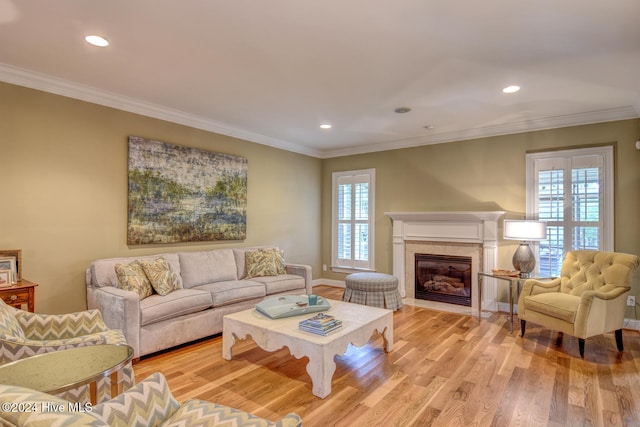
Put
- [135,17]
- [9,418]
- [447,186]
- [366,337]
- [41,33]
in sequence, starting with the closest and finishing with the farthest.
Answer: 1. [9,418]
2. [135,17]
3. [41,33]
4. [366,337]
5. [447,186]

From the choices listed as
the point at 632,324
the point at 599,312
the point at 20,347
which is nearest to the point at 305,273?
the point at 599,312

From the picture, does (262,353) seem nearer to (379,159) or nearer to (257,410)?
(257,410)

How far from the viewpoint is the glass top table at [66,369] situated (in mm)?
1443

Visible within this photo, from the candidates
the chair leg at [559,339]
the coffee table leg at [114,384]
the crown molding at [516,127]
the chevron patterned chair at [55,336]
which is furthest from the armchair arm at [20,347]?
the crown molding at [516,127]

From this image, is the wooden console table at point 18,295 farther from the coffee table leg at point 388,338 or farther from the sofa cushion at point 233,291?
the coffee table leg at point 388,338

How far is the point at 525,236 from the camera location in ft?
13.2

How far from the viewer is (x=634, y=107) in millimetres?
3836

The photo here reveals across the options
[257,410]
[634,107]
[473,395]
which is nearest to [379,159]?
[634,107]

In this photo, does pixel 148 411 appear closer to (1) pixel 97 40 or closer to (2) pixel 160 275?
(2) pixel 160 275

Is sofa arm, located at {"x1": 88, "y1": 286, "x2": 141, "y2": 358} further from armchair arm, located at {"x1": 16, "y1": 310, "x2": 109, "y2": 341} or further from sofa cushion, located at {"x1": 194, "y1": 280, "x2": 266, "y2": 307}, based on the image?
sofa cushion, located at {"x1": 194, "y1": 280, "x2": 266, "y2": 307}

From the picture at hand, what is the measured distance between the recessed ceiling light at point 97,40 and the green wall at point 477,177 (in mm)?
4232

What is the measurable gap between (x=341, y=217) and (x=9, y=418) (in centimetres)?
568

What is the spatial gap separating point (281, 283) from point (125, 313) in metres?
1.88

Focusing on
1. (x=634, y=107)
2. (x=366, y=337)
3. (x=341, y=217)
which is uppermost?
(x=634, y=107)
